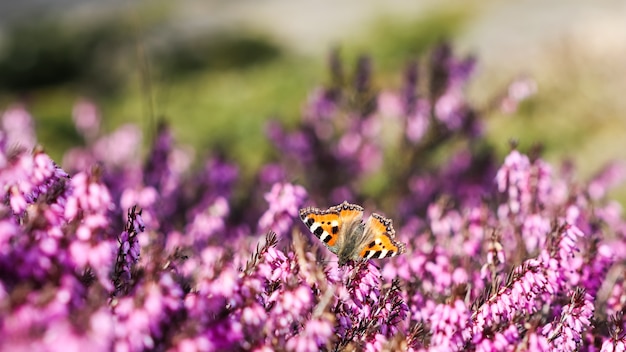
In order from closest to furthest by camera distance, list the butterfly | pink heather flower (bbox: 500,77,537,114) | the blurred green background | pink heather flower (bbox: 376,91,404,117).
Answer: the butterfly, pink heather flower (bbox: 500,77,537,114), pink heather flower (bbox: 376,91,404,117), the blurred green background

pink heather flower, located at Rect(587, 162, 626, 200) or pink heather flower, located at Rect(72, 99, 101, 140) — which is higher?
pink heather flower, located at Rect(72, 99, 101, 140)

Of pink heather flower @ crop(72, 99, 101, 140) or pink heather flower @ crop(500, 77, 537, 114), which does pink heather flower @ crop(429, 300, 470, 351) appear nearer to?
pink heather flower @ crop(500, 77, 537, 114)

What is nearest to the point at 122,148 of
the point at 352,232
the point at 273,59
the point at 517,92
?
the point at 517,92

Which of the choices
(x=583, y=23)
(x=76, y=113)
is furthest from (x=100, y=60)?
(x=583, y=23)

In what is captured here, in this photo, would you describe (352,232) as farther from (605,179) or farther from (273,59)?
(273,59)

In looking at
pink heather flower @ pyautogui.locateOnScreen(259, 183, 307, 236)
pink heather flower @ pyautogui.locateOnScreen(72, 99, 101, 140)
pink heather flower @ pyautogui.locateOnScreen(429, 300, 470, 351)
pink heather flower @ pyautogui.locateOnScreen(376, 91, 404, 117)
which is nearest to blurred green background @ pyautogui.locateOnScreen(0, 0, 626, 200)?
pink heather flower @ pyautogui.locateOnScreen(72, 99, 101, 140)

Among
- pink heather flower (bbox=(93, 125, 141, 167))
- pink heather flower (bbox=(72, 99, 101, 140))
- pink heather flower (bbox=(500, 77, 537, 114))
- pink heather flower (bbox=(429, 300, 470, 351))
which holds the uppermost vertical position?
pink heather flower (bbox=(72, 99, 101, 140))
